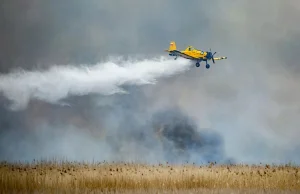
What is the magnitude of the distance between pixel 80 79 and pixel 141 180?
3766 mm

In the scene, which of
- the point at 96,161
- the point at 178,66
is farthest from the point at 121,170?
the point at 178,66

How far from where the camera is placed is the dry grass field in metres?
9.98

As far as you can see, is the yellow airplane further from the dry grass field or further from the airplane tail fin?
the dry grass field

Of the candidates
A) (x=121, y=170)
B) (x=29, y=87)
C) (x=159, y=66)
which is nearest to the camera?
(x=121, y=170)

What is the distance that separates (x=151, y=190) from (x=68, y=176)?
5.43ft

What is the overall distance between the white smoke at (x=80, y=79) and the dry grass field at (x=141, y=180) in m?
2.05

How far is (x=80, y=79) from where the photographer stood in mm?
13367

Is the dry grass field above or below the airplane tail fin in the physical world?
below

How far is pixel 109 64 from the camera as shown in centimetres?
1355

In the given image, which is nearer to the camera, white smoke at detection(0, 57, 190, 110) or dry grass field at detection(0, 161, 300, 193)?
dry grass field at detection(0, 161, 300, 193)

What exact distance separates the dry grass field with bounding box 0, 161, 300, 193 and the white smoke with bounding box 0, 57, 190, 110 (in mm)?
2052

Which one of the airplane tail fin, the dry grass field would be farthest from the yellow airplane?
the dry grass field

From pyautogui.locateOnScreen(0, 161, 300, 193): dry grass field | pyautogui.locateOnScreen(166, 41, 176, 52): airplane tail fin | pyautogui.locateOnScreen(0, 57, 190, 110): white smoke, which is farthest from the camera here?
pyautogui.locateOnScreen(166, 41, 176, 52): airplane tail fin

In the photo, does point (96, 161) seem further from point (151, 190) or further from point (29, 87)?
point (151, 190)
